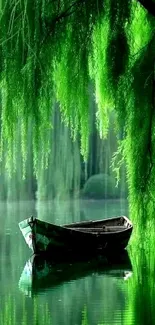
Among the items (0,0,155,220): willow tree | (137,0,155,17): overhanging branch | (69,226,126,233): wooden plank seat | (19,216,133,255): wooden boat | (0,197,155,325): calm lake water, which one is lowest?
(0,197,155,325): calm lake water

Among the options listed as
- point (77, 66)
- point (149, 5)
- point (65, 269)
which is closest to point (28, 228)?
point (65, 269)

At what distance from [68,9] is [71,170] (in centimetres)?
1874

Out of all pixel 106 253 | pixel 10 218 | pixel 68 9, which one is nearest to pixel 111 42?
pixel 68 9

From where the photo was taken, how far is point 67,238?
12164mm

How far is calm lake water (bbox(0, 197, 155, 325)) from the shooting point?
6.21m

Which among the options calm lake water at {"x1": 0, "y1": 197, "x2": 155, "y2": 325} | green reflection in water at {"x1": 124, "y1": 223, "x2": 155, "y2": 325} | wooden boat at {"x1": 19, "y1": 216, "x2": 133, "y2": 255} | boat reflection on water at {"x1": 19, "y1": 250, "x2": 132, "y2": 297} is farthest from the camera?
wooden boat at {"x1": 19, "y1": 216, "x2": 133, "y2": 255}

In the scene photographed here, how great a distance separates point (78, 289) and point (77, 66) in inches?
172

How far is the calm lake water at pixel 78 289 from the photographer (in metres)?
6.21

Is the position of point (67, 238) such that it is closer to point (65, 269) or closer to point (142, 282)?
point (65, 269)

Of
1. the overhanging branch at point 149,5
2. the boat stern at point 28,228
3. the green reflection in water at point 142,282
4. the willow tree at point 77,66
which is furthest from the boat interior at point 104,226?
the overhanging branch at point 149,5

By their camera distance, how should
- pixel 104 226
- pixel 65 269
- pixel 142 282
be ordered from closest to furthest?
1. pixel 142 282
2. pixel 65 269
3. pixel 104 226

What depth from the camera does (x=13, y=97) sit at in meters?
4.43

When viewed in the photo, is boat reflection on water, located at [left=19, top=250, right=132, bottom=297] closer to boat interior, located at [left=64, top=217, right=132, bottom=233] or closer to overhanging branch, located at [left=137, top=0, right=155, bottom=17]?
boat interior, located at [left=64, top=217, right=132, bottom=233]


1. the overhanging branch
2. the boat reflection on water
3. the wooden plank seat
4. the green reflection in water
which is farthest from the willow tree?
the wooden plank seat
